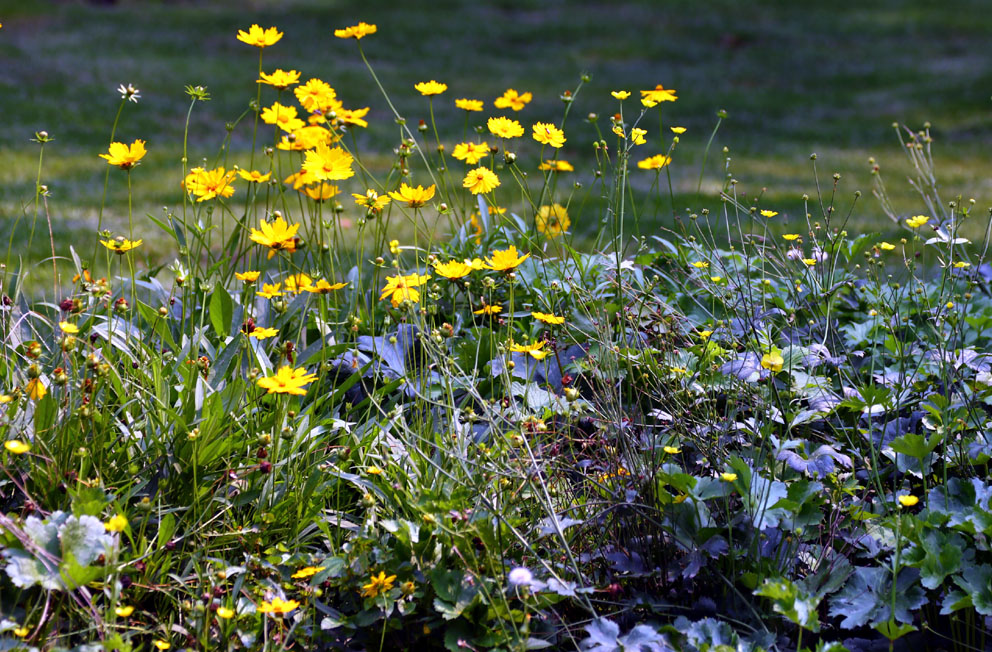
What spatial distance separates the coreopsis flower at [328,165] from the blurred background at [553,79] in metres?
1.55

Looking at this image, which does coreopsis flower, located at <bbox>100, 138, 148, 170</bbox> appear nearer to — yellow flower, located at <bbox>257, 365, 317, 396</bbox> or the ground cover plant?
the ground cover plant

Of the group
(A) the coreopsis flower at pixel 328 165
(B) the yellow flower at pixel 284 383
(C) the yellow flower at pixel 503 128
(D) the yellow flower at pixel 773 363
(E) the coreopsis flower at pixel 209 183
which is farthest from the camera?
(C) the yellow flower at pixel 503 128

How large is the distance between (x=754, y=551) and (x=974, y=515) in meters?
0.40

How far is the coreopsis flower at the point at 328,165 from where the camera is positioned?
210cm

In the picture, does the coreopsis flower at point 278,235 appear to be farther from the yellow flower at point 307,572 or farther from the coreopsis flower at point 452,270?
the yellow flower at point 307,572

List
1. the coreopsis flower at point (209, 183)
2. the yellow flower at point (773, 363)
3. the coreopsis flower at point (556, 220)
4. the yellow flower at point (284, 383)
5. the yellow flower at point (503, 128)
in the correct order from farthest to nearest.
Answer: the coreopsis flower at point (556, 220)
the yellow flower at point (503, 128)
the coreopsis flower at point (209, 183)
the yellow flower at point (773, 363)
the yellow flower at point (284, 383)

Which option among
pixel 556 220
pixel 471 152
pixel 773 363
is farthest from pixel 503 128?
pixel 773 363

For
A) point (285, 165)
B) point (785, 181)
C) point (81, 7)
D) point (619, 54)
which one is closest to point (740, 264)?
point (285, 165)

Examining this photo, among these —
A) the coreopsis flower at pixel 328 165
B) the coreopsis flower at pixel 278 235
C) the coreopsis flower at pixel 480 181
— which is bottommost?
the coreopsis flower at pixel 278 235

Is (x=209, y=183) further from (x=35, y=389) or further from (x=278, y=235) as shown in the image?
(x=35, y=389)

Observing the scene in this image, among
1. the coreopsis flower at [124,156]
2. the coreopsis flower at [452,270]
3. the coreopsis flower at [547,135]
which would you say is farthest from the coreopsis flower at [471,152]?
the coreopsis flower at [124,156]

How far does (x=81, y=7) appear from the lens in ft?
55.2

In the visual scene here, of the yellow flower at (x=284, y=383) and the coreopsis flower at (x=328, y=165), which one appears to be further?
the coreopsis flower at (x=328, y=165)

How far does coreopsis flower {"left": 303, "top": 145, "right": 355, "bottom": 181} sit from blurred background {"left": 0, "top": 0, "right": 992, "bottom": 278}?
1.55m
